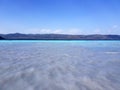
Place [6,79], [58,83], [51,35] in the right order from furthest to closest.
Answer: [51,35] < [6,79] < [58,83]

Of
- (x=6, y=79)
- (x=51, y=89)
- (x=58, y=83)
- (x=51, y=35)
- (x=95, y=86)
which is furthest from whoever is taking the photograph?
(x=51, y=35)

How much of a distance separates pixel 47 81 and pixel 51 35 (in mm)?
165451

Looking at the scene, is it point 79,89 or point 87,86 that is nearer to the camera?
point 79,89

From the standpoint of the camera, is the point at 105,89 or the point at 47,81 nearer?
the point at 105,89

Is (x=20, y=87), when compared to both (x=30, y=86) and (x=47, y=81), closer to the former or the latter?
(x=30, y=86)

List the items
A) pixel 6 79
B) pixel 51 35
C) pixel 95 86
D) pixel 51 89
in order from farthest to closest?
pixel 51 35
pixel 6 79
pixel 95 86
pixel 51 89

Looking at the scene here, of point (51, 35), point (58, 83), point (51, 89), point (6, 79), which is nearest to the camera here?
point (51, 89)

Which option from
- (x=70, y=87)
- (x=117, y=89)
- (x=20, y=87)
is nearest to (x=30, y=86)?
(x=20, y=87)

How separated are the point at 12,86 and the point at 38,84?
0.57m

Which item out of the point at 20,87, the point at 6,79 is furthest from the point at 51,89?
the point at 6,79

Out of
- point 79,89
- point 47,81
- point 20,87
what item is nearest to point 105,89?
point 79,89

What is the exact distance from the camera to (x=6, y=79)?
4180mm

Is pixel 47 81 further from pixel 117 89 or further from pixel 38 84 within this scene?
pixel 117 89

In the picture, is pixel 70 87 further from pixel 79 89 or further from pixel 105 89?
pixel 105 89
